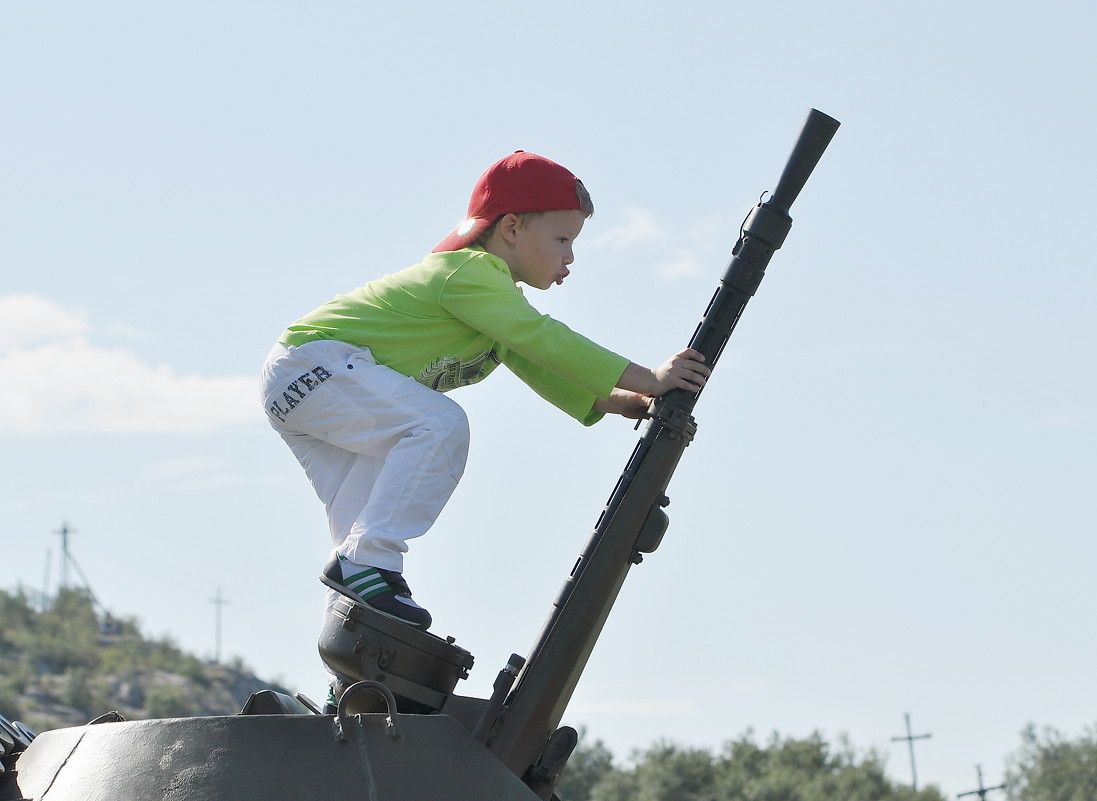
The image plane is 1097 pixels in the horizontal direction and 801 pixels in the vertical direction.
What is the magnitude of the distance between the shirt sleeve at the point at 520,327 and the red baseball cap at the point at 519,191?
0.24 meters

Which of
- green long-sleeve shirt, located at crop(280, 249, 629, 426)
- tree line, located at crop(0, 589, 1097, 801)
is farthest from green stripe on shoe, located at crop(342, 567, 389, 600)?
tree line, located at crop(0, 589, 1097, 801)

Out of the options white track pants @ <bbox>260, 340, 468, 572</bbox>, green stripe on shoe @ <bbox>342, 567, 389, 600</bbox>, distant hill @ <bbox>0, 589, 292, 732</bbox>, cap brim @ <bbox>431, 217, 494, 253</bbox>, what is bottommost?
green stripe on shoe @ <bbox>342, 567, 389, 600</bbox>

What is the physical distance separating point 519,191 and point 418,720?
1825 mm

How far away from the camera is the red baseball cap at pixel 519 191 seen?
5414 millimetres

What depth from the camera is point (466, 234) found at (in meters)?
5.50

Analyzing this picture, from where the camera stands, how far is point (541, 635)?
488 centimetres

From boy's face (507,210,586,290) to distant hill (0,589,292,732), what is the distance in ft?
142

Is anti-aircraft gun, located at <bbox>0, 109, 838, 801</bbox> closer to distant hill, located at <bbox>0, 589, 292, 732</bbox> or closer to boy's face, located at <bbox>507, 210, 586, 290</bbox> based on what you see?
boy's face, located at <bbox>507, 210, 586, 290</bbox>

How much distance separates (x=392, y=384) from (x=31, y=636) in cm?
5986

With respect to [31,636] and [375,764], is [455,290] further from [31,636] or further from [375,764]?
[31,636]

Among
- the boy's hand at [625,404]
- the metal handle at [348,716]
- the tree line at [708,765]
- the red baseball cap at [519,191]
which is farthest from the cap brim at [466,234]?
the tree line at [708,765]

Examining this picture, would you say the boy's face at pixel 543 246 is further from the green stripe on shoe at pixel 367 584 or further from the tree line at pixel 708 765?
the tree line at pixel 708 765

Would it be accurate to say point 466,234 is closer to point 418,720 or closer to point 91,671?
point 418,720

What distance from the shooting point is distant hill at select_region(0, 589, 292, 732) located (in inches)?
2036
